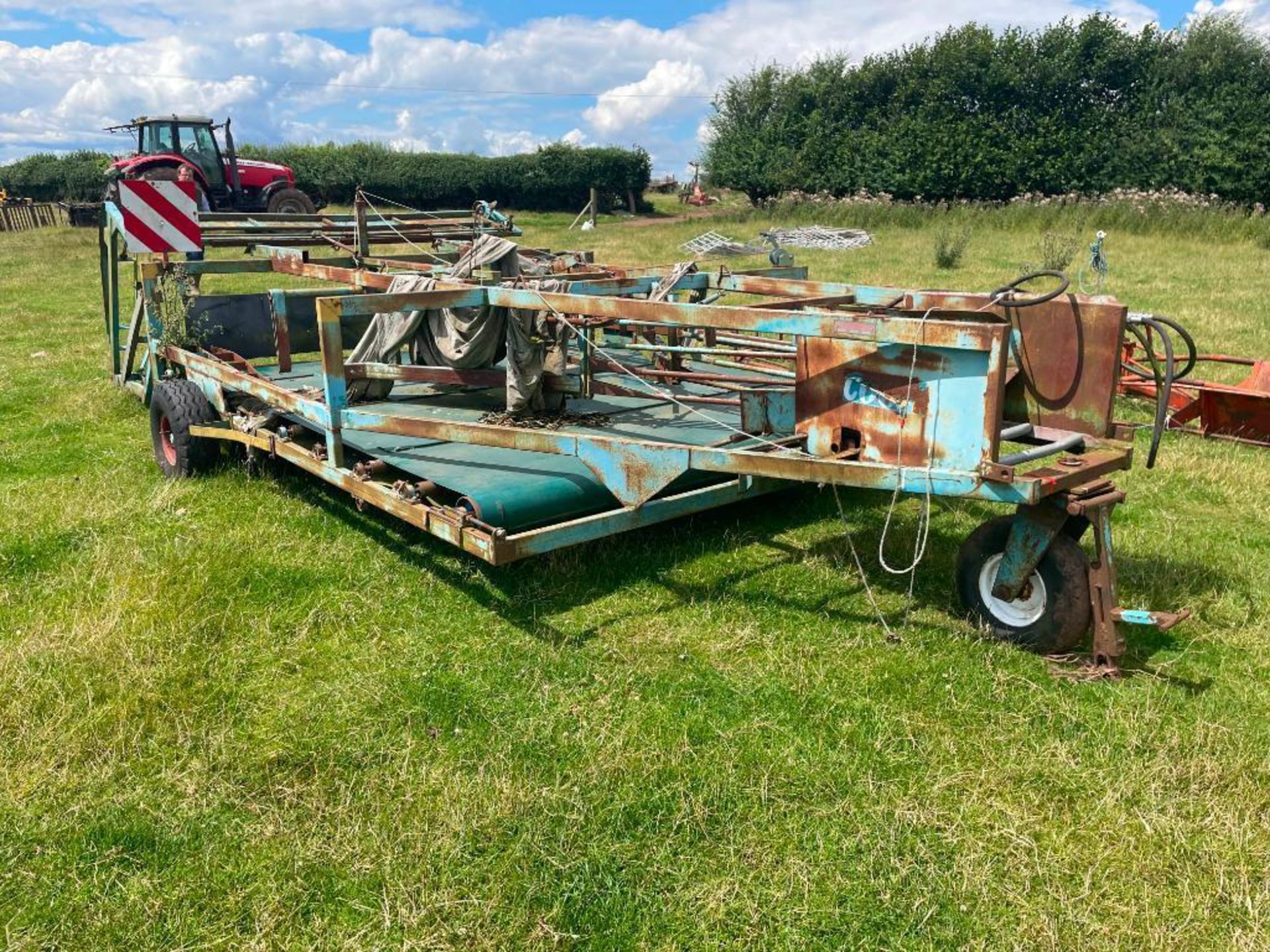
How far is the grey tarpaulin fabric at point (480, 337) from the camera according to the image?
16.7 feet

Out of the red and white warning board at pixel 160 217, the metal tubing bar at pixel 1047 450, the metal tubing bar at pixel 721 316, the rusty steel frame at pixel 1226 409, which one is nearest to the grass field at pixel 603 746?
the metal tubing bar at pixel 1047 450

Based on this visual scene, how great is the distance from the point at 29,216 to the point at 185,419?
101ft

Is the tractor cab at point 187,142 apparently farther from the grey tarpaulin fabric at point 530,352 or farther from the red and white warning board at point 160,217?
the grey tarpaulin fabric at point 530,352

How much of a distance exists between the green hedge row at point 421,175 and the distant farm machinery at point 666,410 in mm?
31620

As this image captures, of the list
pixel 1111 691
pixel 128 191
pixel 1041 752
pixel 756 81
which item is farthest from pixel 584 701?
pixel 756 81

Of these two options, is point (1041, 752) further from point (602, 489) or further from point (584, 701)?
point (602, 489)

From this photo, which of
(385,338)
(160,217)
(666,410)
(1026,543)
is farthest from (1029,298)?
(160,217)

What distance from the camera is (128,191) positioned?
6.25 meters

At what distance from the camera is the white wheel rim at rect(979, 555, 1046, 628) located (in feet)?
12.3

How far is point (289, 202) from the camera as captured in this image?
2205 cm

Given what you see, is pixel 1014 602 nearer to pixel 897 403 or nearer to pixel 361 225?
pixel 897 403

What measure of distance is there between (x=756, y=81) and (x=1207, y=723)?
139 feet

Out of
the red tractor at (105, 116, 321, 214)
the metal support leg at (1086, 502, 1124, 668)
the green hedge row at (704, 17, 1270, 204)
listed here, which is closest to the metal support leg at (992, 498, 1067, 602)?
the metal support leg at (1086, 502, 1124, 668)

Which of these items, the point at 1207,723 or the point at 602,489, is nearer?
the point at 1207,723
